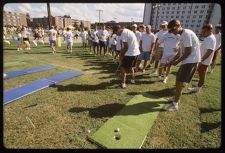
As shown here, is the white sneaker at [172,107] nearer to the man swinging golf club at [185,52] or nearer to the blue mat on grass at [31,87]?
the man swinging golf club at [185,52]

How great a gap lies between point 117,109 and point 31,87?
2945 millimetres

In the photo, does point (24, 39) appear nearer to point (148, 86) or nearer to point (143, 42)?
point (143, 42)

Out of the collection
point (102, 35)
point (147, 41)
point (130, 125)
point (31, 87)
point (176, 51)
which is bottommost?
point (130, 125)

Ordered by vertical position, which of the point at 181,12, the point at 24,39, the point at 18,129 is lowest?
the point at 18,129

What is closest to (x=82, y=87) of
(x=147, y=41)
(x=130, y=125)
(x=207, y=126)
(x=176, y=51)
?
(x=130, y=125)

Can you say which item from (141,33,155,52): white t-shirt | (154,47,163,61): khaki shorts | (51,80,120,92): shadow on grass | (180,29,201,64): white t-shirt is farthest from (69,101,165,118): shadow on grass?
(141,33,155,52): white t-shirt

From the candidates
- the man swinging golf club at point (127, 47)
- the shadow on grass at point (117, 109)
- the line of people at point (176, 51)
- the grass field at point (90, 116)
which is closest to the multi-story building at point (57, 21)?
the line of people at point (176, 51)

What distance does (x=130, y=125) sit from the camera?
3.48 meters

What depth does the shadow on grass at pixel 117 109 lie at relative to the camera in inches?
153

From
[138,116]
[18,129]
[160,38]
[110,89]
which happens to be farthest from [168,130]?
[160,38]

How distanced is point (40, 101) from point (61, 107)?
69 centimetres

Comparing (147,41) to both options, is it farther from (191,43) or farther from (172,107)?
(172,107)

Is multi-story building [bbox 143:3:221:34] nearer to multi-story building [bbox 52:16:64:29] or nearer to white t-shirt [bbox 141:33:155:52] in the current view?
multi-story building [bbox 52:16:64:29]

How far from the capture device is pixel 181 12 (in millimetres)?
68312
